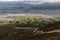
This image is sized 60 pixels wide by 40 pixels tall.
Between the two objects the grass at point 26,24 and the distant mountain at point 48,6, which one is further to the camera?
the distant mountain at point 48,6

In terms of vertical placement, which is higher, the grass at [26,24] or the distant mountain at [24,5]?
the distant mountain at [24,5]

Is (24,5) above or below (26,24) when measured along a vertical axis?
above

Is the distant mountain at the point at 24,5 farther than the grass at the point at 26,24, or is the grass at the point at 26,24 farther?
the distant mountain at the point at 24,5

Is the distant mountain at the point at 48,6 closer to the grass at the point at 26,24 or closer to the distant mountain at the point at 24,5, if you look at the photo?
the distant mountain at the point at 24,5

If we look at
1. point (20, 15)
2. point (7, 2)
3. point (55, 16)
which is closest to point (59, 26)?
point (55, 16)

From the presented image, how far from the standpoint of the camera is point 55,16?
5.03 feet

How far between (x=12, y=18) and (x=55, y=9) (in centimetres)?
55


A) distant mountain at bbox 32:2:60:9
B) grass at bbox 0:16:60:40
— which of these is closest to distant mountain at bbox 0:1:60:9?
distant mountain at bbox 32:2:60:9

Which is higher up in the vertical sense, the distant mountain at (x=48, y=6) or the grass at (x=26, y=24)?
the distant mountain at (x=48, y=6)

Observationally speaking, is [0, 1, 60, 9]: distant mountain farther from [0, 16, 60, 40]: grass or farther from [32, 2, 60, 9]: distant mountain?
[0, 16, 60, 40]: grass

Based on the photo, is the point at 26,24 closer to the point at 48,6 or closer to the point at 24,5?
the point at 24,5

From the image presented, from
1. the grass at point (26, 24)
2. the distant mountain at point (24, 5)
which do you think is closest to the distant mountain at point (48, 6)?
the distant mountain at point (24, 5)

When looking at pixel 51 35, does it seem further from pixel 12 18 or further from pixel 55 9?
pixel 12 18

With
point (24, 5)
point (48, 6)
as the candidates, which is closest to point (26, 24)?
point (24, 5)
